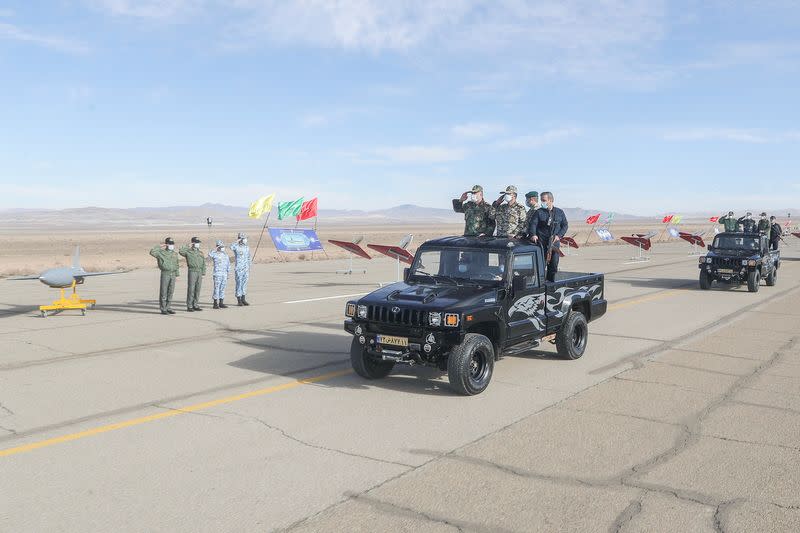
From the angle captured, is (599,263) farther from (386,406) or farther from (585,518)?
(585,518)

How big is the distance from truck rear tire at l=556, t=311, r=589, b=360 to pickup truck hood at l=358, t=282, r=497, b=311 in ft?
6.75

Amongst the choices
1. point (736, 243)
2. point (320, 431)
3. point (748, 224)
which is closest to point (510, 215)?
point (320, 431)

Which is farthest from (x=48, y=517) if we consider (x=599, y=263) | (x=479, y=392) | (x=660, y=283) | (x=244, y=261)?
(x=599, y=263)

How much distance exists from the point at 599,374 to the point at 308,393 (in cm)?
393

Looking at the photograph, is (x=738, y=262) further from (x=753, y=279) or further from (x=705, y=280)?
(x=705, y=280)

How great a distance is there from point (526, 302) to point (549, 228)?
1.82 metres

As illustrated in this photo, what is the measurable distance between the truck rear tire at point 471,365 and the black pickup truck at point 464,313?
0.04ft

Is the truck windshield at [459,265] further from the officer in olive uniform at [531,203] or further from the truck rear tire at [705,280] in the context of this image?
the truck rear tire at [705,280]

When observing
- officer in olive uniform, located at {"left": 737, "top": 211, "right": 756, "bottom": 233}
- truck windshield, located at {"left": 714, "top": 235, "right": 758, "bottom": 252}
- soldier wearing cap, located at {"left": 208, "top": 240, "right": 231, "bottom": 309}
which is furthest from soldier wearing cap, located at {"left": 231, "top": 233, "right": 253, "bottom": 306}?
officer in olive uniform, located at {"left": 737, "top": 211, "right": 756, "bottom": 233}

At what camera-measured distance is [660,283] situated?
22.7m

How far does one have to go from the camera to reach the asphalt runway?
Answer: 15.9 feet

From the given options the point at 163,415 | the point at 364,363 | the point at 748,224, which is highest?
the point at 748,224

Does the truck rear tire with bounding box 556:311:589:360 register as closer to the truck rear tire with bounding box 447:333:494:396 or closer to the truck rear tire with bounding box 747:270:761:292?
the truck rear tire with bounding box 447:333:494:396

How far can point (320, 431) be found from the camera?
664 centimetres
